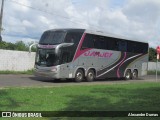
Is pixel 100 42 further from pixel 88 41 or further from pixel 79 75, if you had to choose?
pixel 79 75

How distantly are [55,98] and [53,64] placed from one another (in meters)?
13.3

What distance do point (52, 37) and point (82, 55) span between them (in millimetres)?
2653

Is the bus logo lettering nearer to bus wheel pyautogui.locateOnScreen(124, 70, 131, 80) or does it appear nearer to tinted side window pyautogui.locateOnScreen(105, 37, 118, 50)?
tinted side window pyautogui.locateOnScreen(105, 37, 118, 50)

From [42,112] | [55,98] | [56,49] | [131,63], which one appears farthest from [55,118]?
[131,63]

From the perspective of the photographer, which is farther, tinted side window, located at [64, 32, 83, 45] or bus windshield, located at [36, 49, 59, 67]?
tinted side window, located at [64, 32, 83, 45]

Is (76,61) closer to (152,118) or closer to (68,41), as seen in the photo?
(68,41)

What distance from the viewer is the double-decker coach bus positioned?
27359 millimetres

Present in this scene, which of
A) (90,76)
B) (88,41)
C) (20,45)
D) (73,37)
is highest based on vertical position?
(20,45)

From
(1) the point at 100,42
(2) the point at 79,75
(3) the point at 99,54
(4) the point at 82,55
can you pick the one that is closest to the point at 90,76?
(2) the point at 79,75

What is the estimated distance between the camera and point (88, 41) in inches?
1151

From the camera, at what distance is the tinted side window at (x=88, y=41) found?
28825mm

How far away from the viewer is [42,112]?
10.5m

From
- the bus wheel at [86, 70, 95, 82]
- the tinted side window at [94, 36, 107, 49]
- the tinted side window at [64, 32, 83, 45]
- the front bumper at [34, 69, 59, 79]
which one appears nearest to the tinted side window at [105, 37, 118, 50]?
the tinted side window at [94, 36, 107, 49]

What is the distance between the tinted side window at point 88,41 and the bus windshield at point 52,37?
2.04 meters
